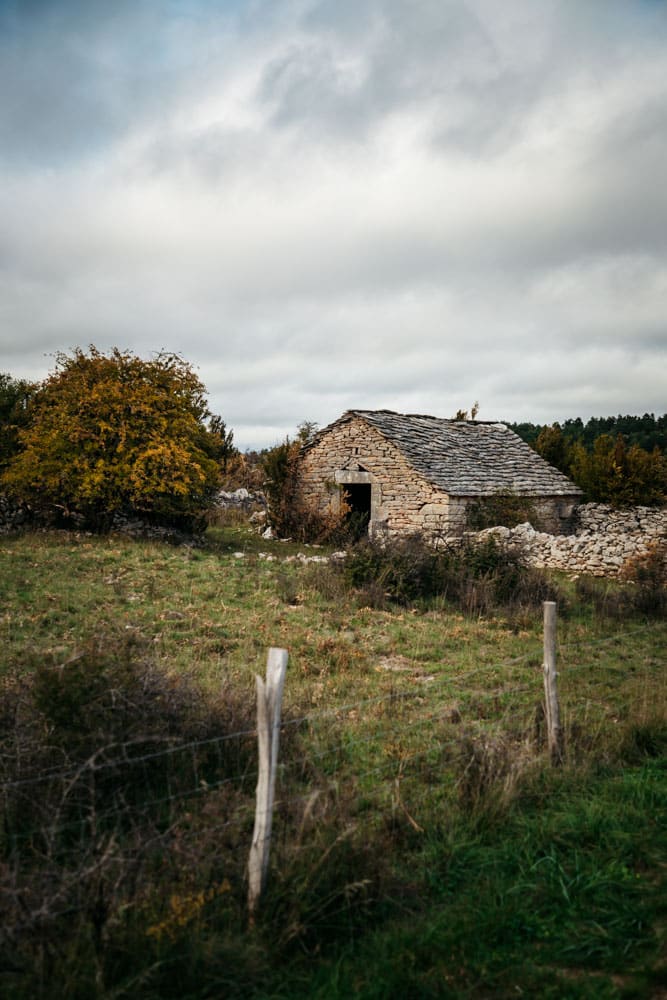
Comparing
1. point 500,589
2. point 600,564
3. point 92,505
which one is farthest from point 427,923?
point 92,505

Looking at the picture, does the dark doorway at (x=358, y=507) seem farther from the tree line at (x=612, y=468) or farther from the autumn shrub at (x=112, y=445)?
the tree line at (x=612, y=468)

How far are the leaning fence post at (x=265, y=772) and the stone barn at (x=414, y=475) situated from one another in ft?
44.7

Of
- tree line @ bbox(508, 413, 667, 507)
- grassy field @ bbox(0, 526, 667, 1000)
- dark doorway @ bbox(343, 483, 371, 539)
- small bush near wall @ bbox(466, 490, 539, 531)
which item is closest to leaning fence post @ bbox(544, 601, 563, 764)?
grassy field @ bbox(0, 526, 667, 1000)

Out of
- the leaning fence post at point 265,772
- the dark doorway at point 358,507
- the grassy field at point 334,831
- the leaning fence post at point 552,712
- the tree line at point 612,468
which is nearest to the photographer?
the grassy field at point 334,831

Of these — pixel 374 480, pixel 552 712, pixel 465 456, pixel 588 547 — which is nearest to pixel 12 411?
pixel 374 480

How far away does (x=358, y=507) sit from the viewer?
75.5 ft

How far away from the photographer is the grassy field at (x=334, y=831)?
9.86ft

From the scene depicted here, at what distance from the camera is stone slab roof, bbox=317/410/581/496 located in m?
19.1

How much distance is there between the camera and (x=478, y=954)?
10.5 feet

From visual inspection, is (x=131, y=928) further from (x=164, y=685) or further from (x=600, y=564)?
(x=600, y=564)

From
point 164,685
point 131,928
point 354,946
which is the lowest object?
point 354,946

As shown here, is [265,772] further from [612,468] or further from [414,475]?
[612,468]

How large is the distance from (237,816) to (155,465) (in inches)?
526

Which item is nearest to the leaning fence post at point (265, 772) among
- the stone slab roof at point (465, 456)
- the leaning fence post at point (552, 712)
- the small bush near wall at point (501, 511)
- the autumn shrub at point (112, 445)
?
the leaning fence post at point (552, 712)
